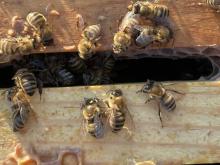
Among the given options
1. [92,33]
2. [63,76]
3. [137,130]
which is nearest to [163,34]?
[92,33]

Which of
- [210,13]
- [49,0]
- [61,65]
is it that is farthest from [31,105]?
[210,13]

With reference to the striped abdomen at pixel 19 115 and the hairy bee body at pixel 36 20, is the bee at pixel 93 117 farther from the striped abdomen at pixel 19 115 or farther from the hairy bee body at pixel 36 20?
the hairy bee body at pixel 36 20

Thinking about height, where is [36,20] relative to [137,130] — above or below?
above

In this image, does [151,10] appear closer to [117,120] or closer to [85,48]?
[85,48]

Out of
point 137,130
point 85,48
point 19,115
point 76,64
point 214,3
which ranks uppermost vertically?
point 214,3

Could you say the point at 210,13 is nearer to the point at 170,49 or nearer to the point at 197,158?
the point at 170,49

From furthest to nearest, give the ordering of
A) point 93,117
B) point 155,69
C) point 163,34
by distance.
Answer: point 155,69 < point 93,117 < point 163,34

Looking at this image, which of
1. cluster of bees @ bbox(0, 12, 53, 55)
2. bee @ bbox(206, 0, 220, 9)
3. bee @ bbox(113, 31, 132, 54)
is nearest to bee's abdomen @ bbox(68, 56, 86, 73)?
cluster of bees @ bbox(0, 12, 53, 55)
